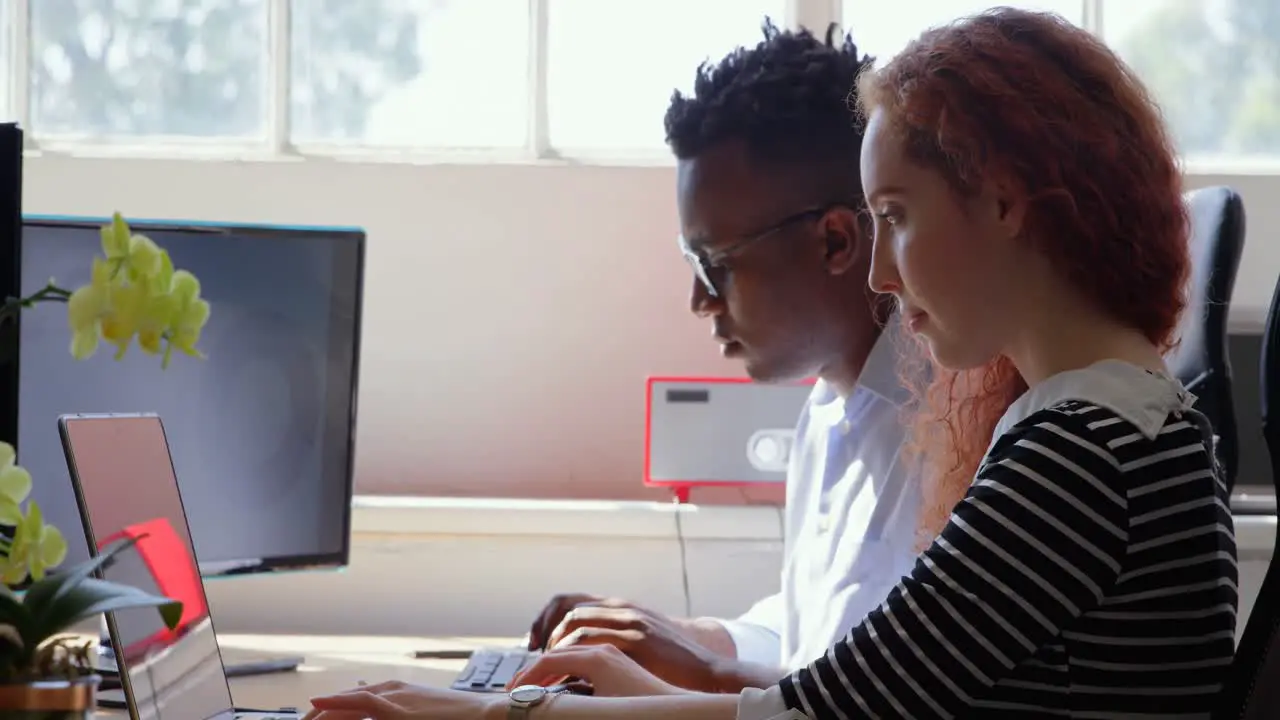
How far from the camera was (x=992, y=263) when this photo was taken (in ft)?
3.16

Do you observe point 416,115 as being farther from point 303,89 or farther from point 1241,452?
point 1241,452

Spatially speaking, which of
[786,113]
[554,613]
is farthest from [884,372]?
[554,613]

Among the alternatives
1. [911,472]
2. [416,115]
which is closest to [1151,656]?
[911,472]

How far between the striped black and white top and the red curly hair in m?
0.10

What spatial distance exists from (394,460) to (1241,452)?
61.8 inches

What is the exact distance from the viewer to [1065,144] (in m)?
0.94

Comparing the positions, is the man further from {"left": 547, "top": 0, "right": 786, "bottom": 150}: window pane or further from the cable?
{"left": 547, "top": 0, "right": 786, "bottom": 150}: window pane

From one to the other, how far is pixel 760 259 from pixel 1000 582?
80cm

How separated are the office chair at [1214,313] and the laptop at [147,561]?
0.91m

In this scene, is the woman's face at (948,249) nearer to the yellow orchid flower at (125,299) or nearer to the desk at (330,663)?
the yellow orchid flower at (125,299)

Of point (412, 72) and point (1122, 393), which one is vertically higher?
point (412, 72)

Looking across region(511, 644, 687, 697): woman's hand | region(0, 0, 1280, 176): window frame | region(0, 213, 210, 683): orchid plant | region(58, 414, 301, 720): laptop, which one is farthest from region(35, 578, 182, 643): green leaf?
region(0, 0, 1280, 176): window frame

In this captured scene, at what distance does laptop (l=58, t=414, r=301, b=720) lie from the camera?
40.3 inches

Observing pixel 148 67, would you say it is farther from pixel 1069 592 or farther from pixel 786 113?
pixel 1069 592
